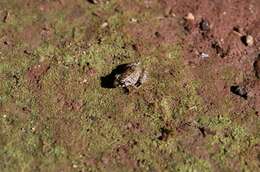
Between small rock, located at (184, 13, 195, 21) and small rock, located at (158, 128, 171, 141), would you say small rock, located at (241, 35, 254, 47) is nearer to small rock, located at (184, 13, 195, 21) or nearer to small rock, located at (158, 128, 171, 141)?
small rock, located at (184, 13, 195, 21)

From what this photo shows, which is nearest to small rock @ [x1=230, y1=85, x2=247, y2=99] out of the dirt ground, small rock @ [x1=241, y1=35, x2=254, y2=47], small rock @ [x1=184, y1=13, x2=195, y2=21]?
the dirt ground

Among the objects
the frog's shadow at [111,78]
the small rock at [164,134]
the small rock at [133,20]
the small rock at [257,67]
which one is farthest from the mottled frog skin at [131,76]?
the small rock at [257,67]

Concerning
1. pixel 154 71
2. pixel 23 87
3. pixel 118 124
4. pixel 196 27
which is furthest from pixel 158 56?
pixel 23 87

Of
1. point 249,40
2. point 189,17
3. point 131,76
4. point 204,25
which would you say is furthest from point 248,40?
point 131,76

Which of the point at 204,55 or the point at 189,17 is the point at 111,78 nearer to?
the point at 204,55

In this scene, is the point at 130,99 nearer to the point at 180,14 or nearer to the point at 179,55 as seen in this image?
the point at 179,55

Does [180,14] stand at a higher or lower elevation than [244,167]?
higher

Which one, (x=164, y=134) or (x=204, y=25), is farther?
(x=204, y=25)
